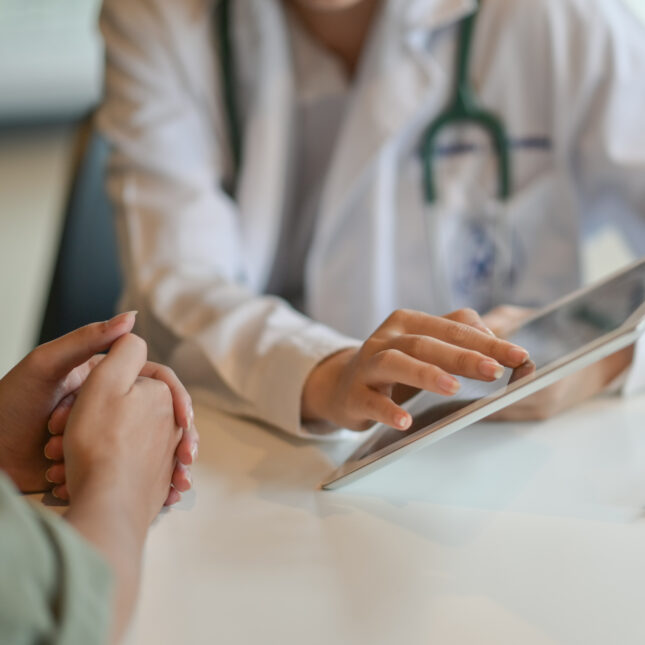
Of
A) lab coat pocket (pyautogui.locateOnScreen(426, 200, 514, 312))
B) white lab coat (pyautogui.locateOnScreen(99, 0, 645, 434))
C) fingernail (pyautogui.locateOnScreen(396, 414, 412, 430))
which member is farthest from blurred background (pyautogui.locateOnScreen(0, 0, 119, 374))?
fingernail (pyautogui.locateOnScreen(396, 414, 412, 430))

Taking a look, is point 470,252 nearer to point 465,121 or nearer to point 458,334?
point 465,121

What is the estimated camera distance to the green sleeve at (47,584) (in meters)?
0.25

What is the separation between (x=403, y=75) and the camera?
776 millimetres

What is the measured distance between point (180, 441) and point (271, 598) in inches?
4.4

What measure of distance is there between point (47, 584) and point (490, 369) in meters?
0.23

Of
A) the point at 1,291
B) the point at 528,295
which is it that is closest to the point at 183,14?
the point at 528,295

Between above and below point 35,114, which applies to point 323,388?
above

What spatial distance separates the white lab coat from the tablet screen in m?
0.27

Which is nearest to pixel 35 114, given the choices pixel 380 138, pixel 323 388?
pixel 380 138

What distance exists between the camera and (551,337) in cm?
45

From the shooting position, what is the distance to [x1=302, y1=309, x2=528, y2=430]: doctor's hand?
401 mm

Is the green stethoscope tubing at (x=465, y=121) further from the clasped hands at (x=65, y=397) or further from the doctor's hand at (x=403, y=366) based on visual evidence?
the clasped hands at (x=65, y=397)

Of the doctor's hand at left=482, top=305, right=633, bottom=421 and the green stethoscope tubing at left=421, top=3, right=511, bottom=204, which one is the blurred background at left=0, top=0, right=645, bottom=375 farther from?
the doctor's hand at left=482, top=305, right=633, bottom=421

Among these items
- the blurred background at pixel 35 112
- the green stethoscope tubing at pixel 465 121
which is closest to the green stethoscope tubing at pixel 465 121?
the green stethoscope tubing at pixel 465 121
